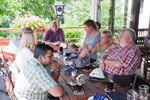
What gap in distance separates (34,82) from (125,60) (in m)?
1.22

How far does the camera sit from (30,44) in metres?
2.63

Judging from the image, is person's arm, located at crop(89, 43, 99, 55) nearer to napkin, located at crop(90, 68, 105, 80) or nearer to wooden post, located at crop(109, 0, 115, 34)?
napkin, located at crop(90, 68, 105, 80)

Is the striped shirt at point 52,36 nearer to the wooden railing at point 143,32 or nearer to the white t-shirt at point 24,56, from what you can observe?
the wooden railing at point 143,32

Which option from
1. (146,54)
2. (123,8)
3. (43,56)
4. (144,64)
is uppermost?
(123,8)

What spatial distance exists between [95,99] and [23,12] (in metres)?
9.54

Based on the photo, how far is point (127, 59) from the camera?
7.70ft

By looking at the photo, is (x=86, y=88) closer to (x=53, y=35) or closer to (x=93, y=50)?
(x=93, y=50)

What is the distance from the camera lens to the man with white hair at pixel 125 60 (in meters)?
2.35

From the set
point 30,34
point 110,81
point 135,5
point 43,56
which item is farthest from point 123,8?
point 43,56

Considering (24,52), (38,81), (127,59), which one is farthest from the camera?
(24,52)

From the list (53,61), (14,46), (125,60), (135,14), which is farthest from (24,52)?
(135,14)

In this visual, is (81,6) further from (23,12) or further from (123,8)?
(123,8)

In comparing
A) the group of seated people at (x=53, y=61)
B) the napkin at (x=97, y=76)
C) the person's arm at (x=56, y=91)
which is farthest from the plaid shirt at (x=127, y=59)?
the person's arm at (x=56, y=91)

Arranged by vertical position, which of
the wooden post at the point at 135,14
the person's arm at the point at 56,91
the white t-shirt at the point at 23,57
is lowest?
the person's arm at the point at 56,91
